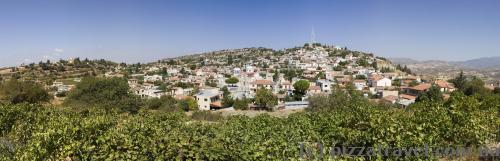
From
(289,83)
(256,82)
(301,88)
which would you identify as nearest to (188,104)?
(301,88)

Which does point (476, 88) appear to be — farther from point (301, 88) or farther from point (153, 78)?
point (153, 78)

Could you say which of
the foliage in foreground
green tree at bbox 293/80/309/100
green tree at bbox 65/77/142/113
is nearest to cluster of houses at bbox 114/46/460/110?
green tree at bbox 293/80/309/100

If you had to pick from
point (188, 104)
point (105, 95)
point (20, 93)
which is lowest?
point (188, 104)

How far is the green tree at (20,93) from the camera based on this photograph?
178 feet

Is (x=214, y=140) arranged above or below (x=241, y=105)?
above

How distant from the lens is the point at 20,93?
181 ft

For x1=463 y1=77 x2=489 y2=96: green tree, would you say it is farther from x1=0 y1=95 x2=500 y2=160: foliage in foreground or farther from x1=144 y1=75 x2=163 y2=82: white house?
x1=144 y1=75 x2=163 y2=82: white house

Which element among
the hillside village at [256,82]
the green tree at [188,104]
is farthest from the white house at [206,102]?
the green tree at [188,104]

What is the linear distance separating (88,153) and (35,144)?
132 centimetres

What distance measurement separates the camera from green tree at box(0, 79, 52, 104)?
2136 inches

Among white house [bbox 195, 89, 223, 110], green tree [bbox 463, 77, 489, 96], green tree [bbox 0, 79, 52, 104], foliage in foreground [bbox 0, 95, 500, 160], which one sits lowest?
white house [bbox 195, 89, 223, 110]

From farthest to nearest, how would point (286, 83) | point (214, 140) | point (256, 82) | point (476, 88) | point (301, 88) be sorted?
1. point (256, 82)
2. point (286, 83)
3. point (301, 88)
4. point (476, 88)
5. point (214, 140)

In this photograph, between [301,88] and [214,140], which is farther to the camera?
[301,88]

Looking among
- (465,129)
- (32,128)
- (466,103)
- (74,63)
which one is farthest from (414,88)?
(74,63)
